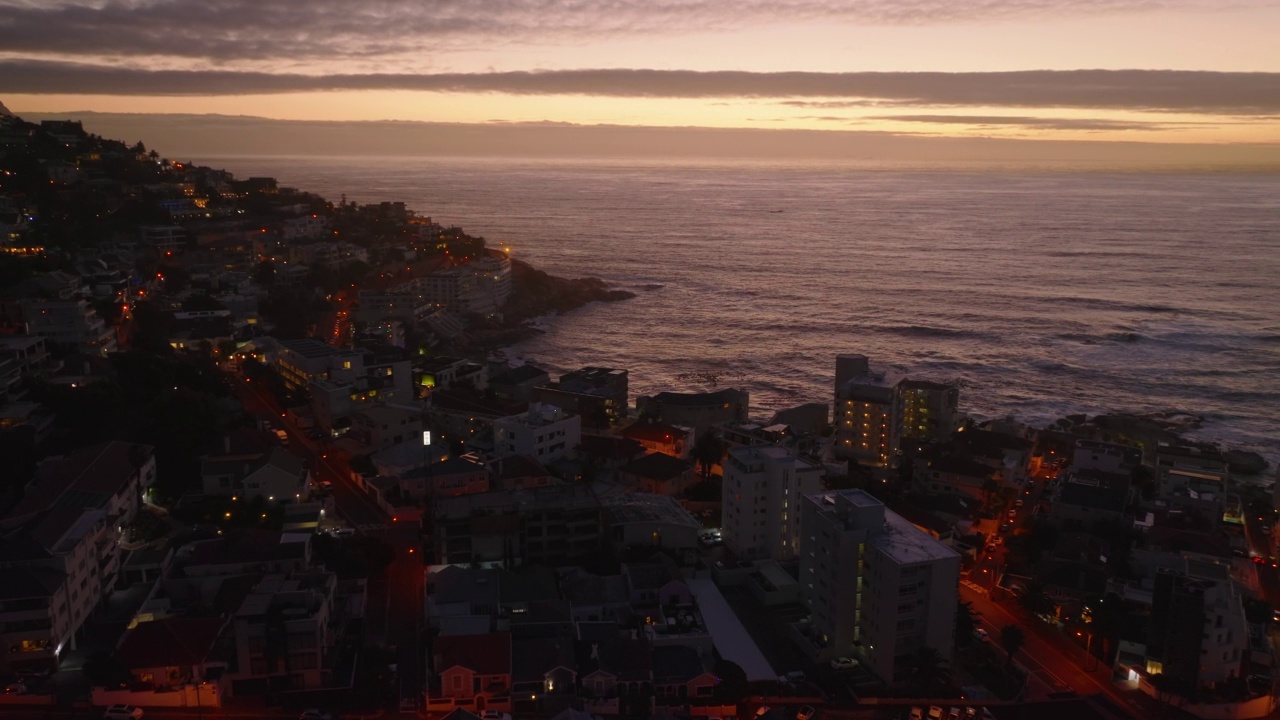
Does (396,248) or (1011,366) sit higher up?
(396,248)

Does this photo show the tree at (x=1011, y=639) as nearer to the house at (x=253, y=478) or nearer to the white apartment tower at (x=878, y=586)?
the white apartment tower at (x=878, y=586)

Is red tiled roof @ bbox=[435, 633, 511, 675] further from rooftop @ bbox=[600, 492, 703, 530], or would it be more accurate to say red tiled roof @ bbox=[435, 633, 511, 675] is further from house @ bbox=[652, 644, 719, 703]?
rooftop @ bbox=[600, 492, 703, 530]

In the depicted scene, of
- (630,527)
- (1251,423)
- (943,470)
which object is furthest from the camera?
(1251,423)

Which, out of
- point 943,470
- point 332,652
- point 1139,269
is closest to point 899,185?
point 1139,269

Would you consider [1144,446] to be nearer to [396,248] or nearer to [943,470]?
[943,470]

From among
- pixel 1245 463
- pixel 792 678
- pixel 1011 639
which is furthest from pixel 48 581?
pixel 1245 463

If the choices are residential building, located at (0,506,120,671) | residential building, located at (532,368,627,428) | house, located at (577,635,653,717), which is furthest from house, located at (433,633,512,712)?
residential building, located at (532,368,627,428)

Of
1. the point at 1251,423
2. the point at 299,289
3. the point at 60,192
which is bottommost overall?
the point at 1251,423
